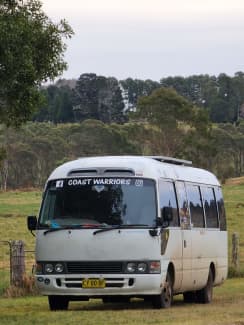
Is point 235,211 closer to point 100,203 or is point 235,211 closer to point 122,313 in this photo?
point 100,203

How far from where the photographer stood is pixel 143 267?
52.8 ft

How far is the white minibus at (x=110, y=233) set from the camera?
16.0 meters

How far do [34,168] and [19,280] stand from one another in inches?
2910

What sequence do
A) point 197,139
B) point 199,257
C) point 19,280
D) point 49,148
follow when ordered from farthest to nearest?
1. point 49,148
2. point 197,139
3. point 19,280
4. point 199,257

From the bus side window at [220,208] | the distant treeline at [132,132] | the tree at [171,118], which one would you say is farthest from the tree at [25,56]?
the tree at [171,118]

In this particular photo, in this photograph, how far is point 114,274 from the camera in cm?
1599

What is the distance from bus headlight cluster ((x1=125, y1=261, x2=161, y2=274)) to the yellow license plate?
0.46 meters

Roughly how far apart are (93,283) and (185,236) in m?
2.83

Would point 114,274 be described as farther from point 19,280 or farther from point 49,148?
point 49,148

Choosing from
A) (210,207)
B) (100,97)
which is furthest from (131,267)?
(100,97)

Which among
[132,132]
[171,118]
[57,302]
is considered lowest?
[57,302]

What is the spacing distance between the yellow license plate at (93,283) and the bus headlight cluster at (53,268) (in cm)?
47

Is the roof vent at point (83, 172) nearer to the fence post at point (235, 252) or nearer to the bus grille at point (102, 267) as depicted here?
the bus grille at point (102, 267)

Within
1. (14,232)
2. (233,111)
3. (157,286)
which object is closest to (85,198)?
(157,286)
